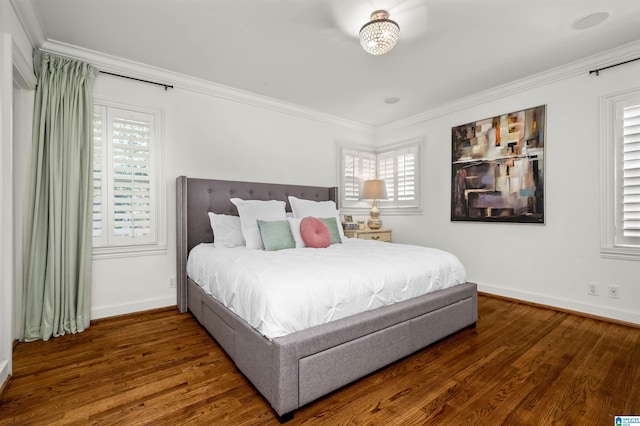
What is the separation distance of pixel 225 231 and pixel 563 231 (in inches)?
137

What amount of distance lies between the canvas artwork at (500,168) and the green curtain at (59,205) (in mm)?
4096

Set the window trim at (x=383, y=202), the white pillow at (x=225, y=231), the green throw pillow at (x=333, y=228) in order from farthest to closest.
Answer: the window trim at (x=383, y=202), the green throw pillow at (x=333, y=228), the white pillow at (x=225, y=231)

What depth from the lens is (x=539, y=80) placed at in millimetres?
3135

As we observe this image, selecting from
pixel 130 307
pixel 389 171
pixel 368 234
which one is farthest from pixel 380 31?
pixel 130 307

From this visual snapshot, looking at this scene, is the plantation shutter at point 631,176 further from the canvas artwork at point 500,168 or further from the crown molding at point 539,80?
the canvas artwork at point 500,168

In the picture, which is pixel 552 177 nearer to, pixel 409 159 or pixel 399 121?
pixel 409 159

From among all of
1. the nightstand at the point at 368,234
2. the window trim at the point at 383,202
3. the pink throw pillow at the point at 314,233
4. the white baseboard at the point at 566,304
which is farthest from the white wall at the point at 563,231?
the pink throw pillow at the point at 314,233

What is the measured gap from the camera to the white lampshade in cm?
441

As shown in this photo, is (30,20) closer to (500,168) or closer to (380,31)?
(380,31)

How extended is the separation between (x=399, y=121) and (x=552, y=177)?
2266 millimetres

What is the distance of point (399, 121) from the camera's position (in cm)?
466

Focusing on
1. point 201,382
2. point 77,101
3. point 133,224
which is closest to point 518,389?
point 201,382

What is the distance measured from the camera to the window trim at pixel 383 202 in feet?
14.2

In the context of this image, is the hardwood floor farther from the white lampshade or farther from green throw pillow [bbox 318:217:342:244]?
the white lampshade
